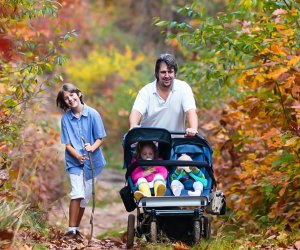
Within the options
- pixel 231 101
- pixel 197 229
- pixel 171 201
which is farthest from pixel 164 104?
pixel 231 101

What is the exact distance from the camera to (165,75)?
8719mm

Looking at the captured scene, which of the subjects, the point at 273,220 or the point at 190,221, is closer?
the point at 190,221

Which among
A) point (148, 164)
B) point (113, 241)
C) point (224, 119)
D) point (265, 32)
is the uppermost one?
point (265, 32)

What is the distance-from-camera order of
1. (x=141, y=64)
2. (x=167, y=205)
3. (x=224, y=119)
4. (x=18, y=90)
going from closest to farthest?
1. (x=167, y=205)
2. (x=18, y=90)
3. (x=224, y=119)
4. (x=141, y=64)

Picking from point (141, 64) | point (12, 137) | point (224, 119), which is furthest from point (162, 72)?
point (141, 64)

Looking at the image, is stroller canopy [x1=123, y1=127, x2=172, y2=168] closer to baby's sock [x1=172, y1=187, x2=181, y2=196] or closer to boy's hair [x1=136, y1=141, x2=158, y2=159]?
boy's hair [x1=136, y1=141, x2=158, y2=159]

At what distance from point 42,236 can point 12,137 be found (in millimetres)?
1312

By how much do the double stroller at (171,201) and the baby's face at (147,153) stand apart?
0.38ft

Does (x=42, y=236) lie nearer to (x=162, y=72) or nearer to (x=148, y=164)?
(x=148, y=164)

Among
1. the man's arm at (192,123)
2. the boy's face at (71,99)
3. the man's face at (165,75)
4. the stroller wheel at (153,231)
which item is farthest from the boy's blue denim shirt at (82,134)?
the stroller wheel at (153,231)

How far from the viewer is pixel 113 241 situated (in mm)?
9398

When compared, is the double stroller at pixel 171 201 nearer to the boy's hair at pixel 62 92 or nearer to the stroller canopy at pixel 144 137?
the stroller canopy at pixel 144 137

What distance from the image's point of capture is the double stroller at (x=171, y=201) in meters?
7.96

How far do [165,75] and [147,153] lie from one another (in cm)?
89
